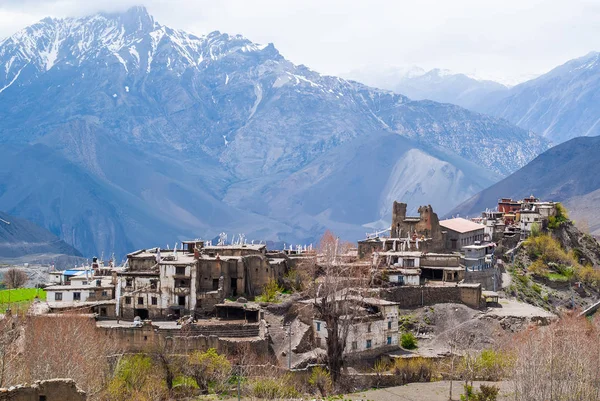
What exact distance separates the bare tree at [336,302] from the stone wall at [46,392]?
25678mm

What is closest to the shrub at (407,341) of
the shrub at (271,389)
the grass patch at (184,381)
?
the shrub at (271,389)

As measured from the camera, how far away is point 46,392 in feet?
131

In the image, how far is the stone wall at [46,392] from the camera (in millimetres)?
38406

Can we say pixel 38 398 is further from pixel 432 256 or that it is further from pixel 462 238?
pixel 462 238

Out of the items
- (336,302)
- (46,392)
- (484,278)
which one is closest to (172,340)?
(336,302)

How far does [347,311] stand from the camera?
67188 millimetres

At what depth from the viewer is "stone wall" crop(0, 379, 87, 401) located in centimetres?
3841

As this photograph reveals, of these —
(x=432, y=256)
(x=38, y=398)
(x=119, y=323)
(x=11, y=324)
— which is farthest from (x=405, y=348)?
(x=38, y=398)

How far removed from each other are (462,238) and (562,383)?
158ft

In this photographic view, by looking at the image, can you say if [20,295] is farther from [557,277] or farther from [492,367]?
[557,277]

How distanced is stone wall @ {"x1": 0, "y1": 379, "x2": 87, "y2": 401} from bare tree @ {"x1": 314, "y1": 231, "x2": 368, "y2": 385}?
25.7m

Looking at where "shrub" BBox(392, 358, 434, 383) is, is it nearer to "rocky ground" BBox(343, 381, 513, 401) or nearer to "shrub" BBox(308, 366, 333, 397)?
"rocky ground" BBox(343, 381, 513, 401)

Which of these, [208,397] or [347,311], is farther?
[347,311]

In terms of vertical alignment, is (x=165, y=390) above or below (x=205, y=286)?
below
